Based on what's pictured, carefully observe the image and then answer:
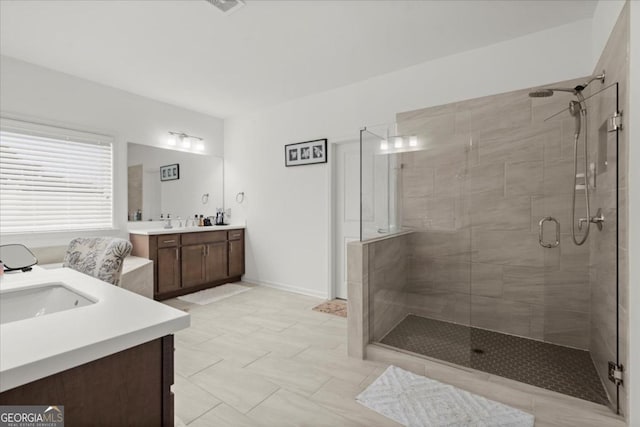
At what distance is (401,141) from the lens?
2852 mm

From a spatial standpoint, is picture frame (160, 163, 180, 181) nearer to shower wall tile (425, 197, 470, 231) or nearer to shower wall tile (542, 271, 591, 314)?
shower wall tile (425, 197, 470, 231)

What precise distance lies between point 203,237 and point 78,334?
3.75m

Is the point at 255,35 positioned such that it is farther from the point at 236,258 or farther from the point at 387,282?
the point at 236,258

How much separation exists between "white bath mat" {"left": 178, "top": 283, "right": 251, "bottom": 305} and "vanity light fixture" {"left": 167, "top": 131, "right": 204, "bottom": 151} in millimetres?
2088

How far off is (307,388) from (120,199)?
3281 mm

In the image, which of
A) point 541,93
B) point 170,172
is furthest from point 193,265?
point 541,93

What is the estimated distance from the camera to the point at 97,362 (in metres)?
0.69

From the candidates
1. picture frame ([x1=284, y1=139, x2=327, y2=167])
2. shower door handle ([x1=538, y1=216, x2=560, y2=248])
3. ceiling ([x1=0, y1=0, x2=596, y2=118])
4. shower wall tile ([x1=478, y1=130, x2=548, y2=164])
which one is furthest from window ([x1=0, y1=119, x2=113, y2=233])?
shower door handle ([x1=538, y1=216, x2=560, y2=248])

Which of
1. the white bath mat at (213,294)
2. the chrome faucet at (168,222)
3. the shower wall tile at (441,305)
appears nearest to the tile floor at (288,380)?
the shower wall tile at (441,305)

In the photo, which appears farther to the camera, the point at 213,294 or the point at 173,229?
the point at 213,294

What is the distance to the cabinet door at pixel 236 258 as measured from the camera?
185 inches

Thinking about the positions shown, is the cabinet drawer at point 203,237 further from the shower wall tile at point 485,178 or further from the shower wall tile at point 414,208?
the shower wall tile at point 485,178

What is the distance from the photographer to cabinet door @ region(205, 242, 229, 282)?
14.4ft

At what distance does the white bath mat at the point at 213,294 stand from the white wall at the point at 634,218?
12.0 ft
